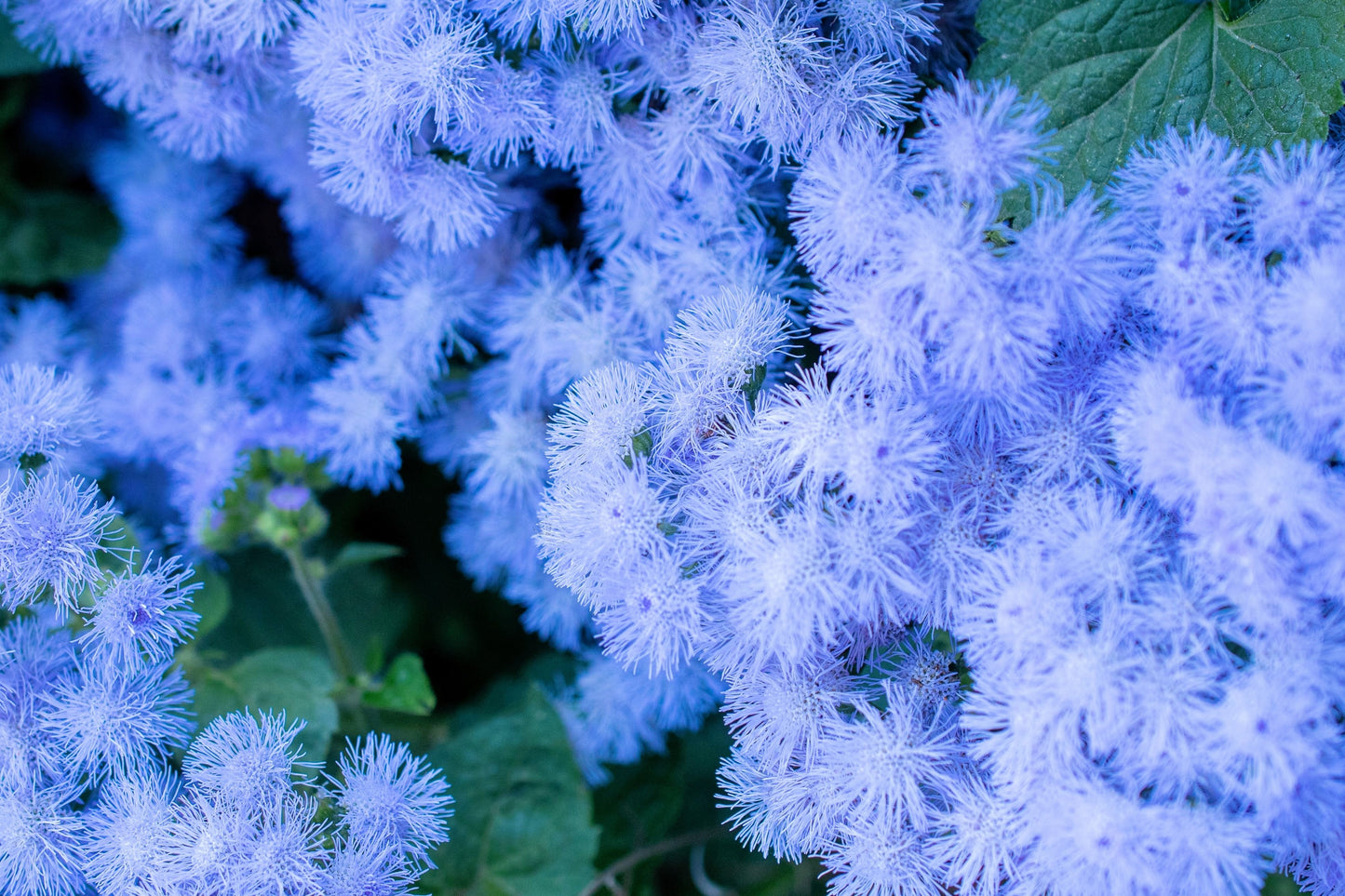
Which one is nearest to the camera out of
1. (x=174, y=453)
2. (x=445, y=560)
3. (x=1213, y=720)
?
(x=1213, y=720)

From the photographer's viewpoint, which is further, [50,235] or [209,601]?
[50,235]

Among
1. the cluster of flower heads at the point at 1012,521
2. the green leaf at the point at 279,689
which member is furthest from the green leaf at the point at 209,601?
the cluster of flower heads at the point at 1012,521

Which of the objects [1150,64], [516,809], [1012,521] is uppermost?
[1150,64]

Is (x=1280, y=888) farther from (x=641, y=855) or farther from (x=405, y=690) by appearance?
(x=405, y=690)

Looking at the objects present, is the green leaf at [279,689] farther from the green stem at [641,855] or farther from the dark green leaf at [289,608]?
the green stem at [641,855]

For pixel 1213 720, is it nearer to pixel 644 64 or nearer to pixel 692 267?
pixel 692 267

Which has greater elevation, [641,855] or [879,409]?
[879,409]

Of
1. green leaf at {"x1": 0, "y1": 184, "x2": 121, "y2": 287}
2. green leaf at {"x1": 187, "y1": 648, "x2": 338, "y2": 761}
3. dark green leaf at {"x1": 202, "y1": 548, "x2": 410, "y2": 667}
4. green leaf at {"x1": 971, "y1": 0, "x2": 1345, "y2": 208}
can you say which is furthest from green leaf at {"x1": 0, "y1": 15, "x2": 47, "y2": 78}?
green leaf at {"x1": 971, "y1": 0, "x2": 1345, "y2": 208}

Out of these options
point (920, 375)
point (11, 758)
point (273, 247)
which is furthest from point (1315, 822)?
point (273, 247)

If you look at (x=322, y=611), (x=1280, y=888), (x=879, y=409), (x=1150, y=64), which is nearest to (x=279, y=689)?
(x=322, y=611)
